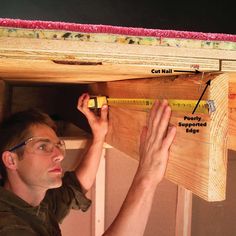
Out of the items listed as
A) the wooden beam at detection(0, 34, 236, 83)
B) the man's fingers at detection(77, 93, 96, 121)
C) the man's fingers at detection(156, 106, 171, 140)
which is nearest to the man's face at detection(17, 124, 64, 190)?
the man's fingers at detection(77, 93, 96, 121)

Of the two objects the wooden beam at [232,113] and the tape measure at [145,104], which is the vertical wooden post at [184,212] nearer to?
the wooden beam at [232,113]

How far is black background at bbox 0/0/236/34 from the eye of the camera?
1398mm

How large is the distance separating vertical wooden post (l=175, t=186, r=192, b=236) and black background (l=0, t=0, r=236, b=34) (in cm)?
78

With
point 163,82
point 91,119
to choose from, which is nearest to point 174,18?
point 91,119

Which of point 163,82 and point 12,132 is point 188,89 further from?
point 12,132

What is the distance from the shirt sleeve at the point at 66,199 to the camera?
154cm

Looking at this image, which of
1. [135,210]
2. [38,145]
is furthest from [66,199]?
[135,210]

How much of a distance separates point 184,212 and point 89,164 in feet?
1.68

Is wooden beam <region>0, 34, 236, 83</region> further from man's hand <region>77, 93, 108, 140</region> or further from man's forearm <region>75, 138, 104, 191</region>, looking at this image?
man's forearm <region>75, 138, 104, 191</region>

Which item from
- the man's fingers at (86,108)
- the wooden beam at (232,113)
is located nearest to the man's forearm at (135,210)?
the wooden beam at (232,113)

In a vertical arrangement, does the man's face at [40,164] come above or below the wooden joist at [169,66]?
below

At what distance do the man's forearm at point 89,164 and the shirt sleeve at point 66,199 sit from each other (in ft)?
0.11

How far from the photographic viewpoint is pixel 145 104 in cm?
97

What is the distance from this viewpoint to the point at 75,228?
179 centimetres
